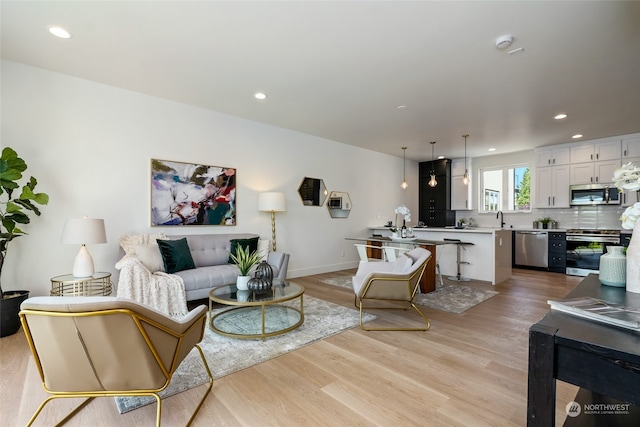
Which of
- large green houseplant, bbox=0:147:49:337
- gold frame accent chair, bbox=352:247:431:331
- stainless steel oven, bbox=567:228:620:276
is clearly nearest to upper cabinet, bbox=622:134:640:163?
stainless steel oven, bbox=567:228:620:276

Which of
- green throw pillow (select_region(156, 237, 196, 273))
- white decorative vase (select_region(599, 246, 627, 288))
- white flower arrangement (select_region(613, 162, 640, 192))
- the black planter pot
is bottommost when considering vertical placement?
the black planter pot

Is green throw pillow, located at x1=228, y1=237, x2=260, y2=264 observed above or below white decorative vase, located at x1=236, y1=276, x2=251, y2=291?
above

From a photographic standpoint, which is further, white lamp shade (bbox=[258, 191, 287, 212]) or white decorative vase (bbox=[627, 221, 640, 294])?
white lamp shade (bbox=[258, 191, 287, 212])

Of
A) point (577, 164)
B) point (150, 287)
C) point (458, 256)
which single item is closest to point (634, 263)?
point (150, 287)

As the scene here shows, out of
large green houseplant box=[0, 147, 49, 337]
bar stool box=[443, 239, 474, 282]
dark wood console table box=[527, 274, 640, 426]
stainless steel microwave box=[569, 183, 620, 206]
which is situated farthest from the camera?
stainless steel microwave box=[569, 183, 620, 206]

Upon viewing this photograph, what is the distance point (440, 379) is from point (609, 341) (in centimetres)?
150

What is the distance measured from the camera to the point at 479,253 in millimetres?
5320

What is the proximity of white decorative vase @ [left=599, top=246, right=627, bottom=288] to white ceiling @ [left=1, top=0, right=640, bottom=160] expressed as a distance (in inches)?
74.8

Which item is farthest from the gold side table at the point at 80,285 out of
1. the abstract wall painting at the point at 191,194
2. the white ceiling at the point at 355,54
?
the white ceiling at the point at 355,54

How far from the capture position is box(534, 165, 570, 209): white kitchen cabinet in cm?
635

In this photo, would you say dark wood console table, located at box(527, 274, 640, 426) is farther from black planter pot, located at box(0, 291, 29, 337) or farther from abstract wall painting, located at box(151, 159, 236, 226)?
abstract wall painting, located at box(151, 159, 236, 226)

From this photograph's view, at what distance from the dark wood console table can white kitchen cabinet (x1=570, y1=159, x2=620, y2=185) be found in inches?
266

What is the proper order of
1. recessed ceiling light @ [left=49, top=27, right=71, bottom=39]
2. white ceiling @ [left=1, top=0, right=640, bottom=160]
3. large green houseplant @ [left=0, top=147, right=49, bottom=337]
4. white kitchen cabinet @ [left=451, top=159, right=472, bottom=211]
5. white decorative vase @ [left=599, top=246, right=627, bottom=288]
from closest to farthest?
white decorative vase @ [left=599, top=246, right=627, bottom=288]
white ceiling @ [left=1, top=0, right=640, bottom=160]
recessed ceiling light @ [left=49, top=27, right=71, bottom=39]
large green houseplant @ [left=0, top=147, right=49, bottom=337]
white kitchen cabinet @ [left=451, top=159, right=472, bottom=211]

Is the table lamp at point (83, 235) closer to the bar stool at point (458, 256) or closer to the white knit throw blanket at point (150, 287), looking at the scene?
the white knit throw blanket at point (150, 287)
